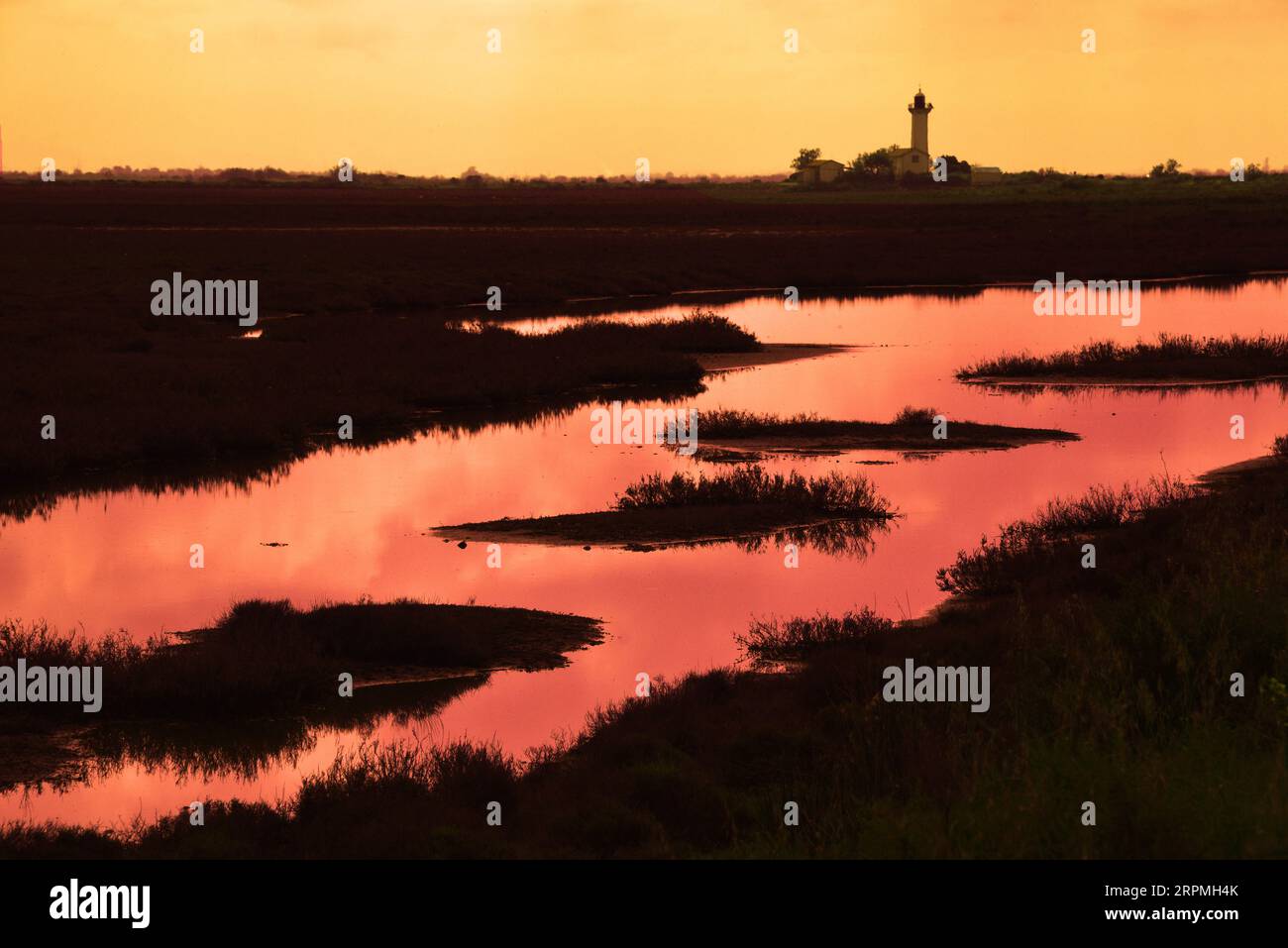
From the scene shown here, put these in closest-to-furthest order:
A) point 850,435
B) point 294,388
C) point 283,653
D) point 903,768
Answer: point 903,768 → point 283,653 → point 850,435 → point 294,388

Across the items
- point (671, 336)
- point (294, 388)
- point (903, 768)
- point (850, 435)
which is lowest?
point (903, 768)

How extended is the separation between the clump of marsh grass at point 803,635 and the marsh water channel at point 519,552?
1.16 feet

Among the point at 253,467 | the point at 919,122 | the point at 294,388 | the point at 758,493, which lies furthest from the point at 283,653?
the point at 919,122

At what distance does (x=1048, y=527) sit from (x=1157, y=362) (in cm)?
1848

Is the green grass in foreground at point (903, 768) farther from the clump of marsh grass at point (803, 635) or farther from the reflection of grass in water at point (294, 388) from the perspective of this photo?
the reflection of grass in water at point (294, 388)

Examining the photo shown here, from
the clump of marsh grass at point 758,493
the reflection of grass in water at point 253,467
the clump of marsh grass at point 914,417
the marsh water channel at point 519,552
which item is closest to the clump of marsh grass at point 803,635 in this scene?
the marsh water channel at point 519,552

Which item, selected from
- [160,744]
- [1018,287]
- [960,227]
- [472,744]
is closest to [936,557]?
[472,744]

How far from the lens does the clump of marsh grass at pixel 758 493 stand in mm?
20594

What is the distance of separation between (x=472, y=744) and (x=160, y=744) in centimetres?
244

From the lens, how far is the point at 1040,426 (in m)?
28.5

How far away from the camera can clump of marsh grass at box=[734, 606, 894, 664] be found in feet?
45.9

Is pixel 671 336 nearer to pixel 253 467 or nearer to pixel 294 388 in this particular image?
pixel 294 388

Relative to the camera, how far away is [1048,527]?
18.9 m
